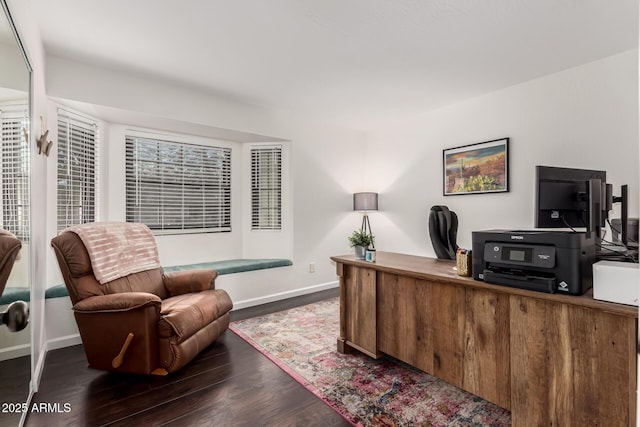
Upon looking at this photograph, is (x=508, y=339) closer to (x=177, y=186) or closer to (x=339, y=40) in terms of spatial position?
(x=339, y=40)

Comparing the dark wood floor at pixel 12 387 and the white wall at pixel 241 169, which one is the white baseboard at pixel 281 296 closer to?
the white wall at pixel 241 169

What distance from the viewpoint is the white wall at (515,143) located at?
266cm

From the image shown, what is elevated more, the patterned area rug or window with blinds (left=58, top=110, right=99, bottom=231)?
window with blinds (left=58, top=110, right=99, bottom=231)

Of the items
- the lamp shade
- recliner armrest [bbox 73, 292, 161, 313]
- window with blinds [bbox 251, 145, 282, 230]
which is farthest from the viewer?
the lamp shade

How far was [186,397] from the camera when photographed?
1937 millimetres

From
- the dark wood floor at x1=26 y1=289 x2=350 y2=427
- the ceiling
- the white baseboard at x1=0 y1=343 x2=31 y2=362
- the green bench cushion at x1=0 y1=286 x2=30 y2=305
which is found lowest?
the dark wood floor at x1=26 y1=289 x2=350 y2=427

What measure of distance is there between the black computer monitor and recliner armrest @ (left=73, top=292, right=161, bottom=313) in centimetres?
241

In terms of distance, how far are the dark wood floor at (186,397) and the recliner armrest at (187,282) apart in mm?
612

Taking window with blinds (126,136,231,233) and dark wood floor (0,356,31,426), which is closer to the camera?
dark wood floor (0,356,31,426)

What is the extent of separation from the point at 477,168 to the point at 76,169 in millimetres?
4278

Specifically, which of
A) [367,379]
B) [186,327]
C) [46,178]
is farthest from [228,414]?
[46,178]

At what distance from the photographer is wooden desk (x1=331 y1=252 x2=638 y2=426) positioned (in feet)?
4.09

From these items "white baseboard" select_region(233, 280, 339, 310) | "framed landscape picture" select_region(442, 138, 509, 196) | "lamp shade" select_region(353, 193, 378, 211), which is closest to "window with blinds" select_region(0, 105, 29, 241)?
"white baseboard" select_region(233, 280, 339, 310)

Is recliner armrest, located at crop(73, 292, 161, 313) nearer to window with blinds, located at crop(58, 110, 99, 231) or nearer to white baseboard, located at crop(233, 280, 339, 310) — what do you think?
window with blinds, located at crop(58, 110, 99, 231)
